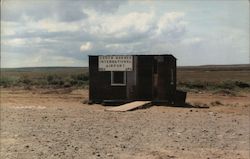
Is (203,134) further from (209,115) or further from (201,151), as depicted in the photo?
(209,115)

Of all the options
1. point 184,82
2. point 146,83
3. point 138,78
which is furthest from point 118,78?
point 184,82

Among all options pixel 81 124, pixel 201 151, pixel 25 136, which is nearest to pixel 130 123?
pixel 81 124

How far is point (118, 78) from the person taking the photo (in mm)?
Result: 25844

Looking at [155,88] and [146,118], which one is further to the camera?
[155,88]

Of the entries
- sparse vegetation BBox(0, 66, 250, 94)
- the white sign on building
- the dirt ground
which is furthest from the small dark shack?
the dirt ground

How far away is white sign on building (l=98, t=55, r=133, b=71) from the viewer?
83.0 feet

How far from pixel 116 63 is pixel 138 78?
4.40 ft

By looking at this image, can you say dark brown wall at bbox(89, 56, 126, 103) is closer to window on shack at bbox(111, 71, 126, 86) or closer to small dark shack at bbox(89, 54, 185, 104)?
small dark shack at bbox(89, 54, 185, 104)

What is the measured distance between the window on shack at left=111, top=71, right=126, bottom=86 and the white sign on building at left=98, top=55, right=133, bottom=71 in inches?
14.7

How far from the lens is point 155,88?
2538 cm

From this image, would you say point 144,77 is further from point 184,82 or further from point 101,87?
point 184,82

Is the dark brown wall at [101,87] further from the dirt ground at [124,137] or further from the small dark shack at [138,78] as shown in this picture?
the dirt ground at [124,137]

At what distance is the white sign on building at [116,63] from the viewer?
25312 mm

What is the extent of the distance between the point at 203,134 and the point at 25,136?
460 centimetres
